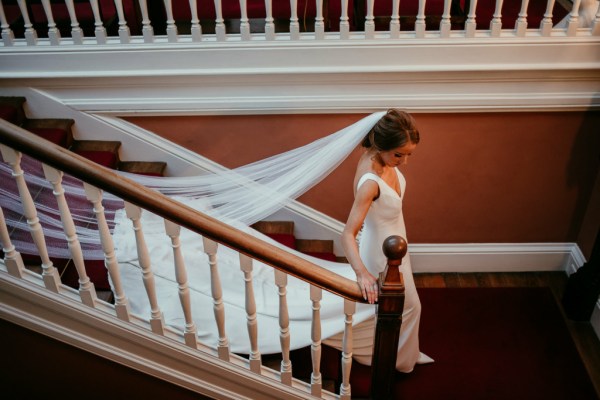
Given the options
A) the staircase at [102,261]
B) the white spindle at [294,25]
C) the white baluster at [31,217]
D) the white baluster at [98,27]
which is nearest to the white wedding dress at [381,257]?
the staircase at [102,261]

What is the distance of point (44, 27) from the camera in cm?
446

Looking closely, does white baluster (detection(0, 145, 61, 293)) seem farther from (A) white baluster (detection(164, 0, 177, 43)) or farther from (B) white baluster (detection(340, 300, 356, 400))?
(A) white baluster (detection(164, 0, 177, 43))

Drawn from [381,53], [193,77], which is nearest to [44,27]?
[193,77]

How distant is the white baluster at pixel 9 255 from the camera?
2.78 m

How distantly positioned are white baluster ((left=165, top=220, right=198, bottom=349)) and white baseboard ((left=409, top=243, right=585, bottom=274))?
2.13 metres

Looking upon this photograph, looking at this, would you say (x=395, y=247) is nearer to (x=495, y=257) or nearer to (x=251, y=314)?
(x=251, y=314)

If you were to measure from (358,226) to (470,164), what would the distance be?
1.47 metres

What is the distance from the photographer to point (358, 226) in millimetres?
3254

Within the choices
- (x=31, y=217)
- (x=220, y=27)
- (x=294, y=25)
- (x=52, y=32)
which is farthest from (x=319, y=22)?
(x=31, y=217)

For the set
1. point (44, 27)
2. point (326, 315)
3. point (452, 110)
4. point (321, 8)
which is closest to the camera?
point (326, 315)

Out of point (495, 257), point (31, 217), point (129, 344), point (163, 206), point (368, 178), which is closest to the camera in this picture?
point (163, 206)

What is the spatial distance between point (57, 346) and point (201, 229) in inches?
39.8

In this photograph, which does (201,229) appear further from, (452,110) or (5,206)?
(452,110)

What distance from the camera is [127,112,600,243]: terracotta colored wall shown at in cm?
426
